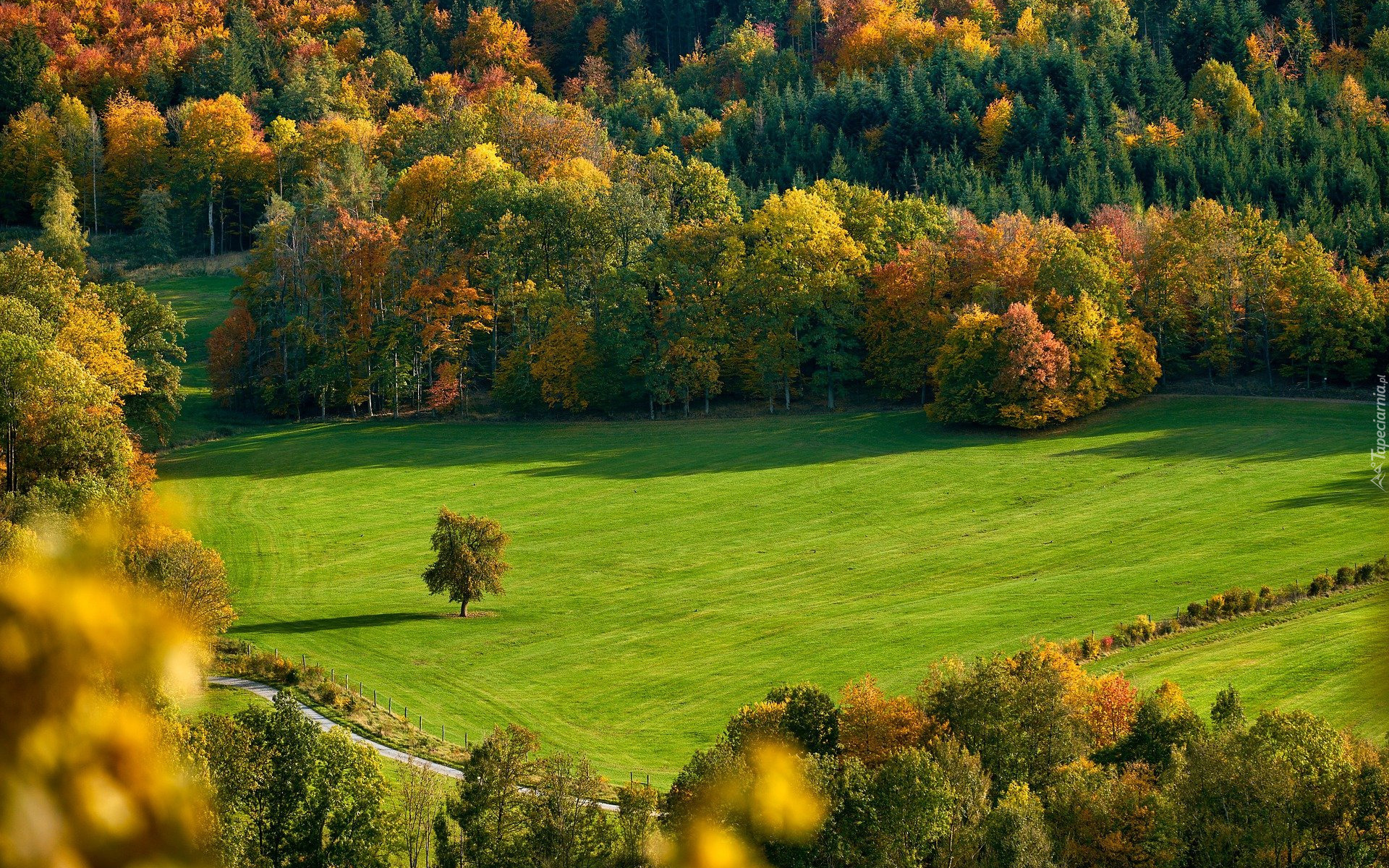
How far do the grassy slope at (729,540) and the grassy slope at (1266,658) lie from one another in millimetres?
3625

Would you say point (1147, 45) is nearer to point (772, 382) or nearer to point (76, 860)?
point (772, 382)

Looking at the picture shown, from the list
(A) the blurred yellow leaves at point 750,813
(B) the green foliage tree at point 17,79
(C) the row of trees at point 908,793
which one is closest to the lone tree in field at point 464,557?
(C) the row of trees at point 908,793

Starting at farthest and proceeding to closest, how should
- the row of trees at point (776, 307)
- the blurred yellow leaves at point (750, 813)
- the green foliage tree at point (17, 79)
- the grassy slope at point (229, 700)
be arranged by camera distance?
the green foliage tree at point (17, 79), the row of trees at point (776, 307), the grassy slope at point (229, 700), the blurred yellow leaves at point (750, 813)

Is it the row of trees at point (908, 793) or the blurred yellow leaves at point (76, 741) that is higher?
the blurred yellow leaves at point (76, 741)

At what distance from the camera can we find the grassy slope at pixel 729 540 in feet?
179

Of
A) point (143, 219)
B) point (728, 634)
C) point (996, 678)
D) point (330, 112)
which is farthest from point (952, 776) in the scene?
point (330, 112)

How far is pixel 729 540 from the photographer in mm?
73875

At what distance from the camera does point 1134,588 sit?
197 feet

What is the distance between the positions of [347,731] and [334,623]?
20977 millimetres

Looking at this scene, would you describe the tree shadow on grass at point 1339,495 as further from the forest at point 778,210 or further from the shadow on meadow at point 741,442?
the forest at point 778,210

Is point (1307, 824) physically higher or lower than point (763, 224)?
lower

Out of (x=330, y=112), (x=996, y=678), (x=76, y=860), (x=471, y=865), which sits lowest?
(x=471, y=865)

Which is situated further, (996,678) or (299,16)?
(299,16)

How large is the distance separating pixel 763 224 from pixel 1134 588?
164 feet
